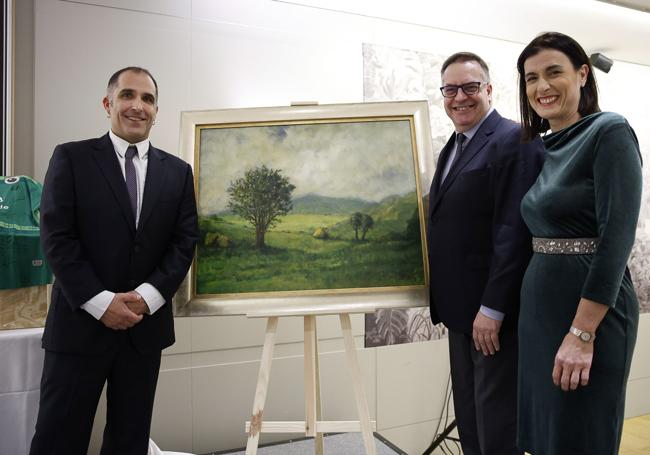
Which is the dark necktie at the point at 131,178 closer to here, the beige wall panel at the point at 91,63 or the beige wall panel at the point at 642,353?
the beige wall panel at the point at 91,63

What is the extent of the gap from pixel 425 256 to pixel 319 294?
0.46 meters

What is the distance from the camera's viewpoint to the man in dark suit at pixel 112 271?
1.55m

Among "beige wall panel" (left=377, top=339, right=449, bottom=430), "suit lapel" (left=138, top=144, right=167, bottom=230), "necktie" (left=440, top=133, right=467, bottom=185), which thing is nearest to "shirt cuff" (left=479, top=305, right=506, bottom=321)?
"necktie" (left=440, top=133, right=467, bottom=185)

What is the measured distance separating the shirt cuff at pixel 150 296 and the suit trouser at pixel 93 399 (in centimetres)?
14

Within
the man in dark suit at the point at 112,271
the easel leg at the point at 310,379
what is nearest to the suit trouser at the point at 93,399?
the man in dark suit at the point at 112,271

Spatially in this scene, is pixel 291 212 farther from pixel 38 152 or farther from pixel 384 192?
pixel 38 152

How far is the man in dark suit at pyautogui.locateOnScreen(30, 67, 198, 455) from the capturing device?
1.55m

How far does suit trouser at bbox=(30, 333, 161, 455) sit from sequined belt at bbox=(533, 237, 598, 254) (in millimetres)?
1349

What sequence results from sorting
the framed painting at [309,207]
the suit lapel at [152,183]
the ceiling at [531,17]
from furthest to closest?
the ceiling at [531,17], the framed painting at [309,207], the suit lapel at [152,183]

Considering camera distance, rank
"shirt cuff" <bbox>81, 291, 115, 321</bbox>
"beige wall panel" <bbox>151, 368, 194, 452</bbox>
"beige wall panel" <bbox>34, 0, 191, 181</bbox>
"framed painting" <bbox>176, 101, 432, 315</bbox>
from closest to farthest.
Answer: "shirt cuff" <bbox>81, 291, 115, 321</bbox>, "framed painting" <bbox>176, 101, 432, 315</bbox>, "beige wall panel" <bbox>34, 0, 191, 181</bbox>, "beige wall panel" <bbox>151, 368, 194, 452</bbox>

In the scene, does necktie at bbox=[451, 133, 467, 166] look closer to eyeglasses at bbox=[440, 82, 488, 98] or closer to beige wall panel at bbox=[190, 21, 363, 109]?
eyeglasses at bbox=[440, 82, 488, 98]

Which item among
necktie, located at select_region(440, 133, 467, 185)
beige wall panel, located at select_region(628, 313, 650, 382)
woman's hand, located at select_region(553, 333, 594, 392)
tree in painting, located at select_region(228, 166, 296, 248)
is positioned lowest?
beige wall panel, located at select_region(628, 313, 650, 382)

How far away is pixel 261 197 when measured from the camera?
197 centimetres

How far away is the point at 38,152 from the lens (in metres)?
2.30
